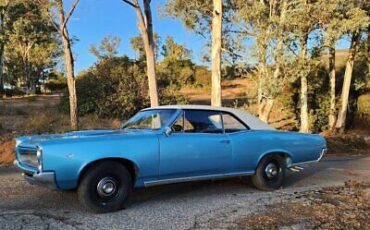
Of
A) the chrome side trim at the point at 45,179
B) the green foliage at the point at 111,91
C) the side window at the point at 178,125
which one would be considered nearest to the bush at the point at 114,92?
the green foliage at the point at 111,91

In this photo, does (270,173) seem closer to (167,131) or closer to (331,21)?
(167,131)

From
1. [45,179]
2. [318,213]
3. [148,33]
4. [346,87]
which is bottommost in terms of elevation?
[318,213]

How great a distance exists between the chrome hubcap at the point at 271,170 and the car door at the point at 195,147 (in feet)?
3.12

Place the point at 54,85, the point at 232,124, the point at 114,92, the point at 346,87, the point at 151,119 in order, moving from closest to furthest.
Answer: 1. the point at 151,119
2. the point at 232,124
3. the point at 346,87
4. the point at 114,92
5. the point at 54,85

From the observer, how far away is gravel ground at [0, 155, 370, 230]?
19.3 ft

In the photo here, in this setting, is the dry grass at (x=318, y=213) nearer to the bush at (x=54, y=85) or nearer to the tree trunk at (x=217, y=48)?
the tree trunk at (x=217, y=48)

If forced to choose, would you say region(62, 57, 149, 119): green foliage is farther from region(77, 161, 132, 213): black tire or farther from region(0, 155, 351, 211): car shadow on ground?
region(77, 161, 132, 213): black tire

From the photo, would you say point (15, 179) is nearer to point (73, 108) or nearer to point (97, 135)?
point (97, 135)

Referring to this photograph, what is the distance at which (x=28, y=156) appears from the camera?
6.38 metres

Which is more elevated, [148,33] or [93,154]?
[148,33]

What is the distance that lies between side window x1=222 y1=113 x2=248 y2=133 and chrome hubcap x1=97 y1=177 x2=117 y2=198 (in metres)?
2.31

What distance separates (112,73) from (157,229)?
19.1 meters

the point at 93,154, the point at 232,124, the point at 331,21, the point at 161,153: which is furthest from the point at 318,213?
the point at 331,21

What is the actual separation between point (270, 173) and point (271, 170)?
57 mm
